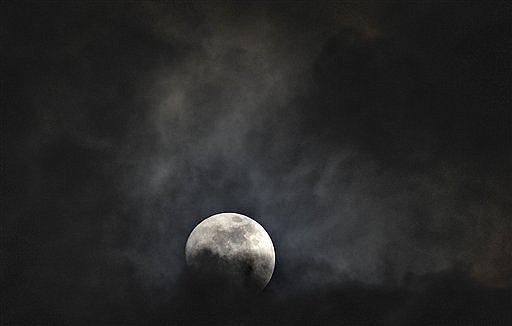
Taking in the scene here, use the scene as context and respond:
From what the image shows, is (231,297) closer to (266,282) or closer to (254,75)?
(266,282)

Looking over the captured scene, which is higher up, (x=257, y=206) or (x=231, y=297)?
(x=257, y=206)

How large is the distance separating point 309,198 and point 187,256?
160 inches

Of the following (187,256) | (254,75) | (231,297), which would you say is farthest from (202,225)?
(254,75)

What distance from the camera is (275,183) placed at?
66.9ft

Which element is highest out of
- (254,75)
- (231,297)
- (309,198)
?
(254,75)

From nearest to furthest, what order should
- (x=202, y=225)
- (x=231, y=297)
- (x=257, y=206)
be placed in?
(x=231, y=297)
(x=202, y=225)
(x=257, y=206)

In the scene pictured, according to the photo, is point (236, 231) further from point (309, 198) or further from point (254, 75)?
point (254, 75)

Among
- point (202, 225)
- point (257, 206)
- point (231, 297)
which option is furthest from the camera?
point (257, 206)

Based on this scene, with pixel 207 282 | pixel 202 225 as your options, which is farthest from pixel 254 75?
pixel 207 282

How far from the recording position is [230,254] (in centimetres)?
1800

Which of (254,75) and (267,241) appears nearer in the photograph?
(267,241)

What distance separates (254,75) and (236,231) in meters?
5.04

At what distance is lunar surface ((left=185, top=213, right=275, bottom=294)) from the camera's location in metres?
17.9

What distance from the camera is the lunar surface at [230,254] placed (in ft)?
58.6
